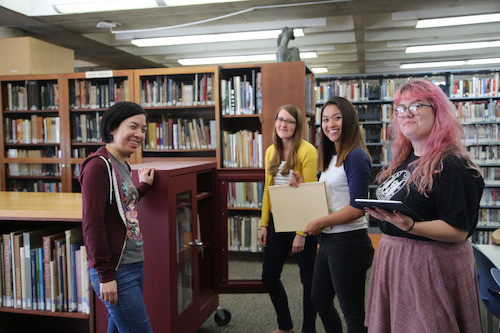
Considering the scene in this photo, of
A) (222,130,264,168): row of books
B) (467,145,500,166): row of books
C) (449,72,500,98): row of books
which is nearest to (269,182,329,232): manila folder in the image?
(222,130,264,168): row of books

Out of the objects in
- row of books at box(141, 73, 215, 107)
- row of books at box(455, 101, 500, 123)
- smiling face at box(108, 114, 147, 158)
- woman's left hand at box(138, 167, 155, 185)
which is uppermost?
row of books at box(141, 73, 215, 107)

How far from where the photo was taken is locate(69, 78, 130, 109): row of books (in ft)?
15.3

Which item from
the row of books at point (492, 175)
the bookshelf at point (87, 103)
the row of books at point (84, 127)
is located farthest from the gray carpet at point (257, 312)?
the row of books at point (492, 175)

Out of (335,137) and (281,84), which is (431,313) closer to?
(335,137)

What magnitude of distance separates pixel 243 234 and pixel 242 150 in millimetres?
980

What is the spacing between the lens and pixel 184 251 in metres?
2.34

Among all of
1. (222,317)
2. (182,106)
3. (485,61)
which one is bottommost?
(222,317)

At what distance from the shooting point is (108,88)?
471 centimetres

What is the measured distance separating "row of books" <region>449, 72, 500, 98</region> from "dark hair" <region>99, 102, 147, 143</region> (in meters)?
5.77

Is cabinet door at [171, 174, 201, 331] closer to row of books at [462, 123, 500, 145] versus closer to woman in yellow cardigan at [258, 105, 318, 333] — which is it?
woman in yellow cardigan at [258, 105, 318, 333]

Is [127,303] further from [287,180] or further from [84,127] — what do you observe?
[84,127]

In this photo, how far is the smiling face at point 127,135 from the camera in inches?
65.9

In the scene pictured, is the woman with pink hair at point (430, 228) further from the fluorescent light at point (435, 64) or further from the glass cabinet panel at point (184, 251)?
the fluorescent light at point (435, 64)

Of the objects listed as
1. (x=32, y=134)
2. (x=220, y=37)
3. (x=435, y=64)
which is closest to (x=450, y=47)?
(x=435, y=64)
